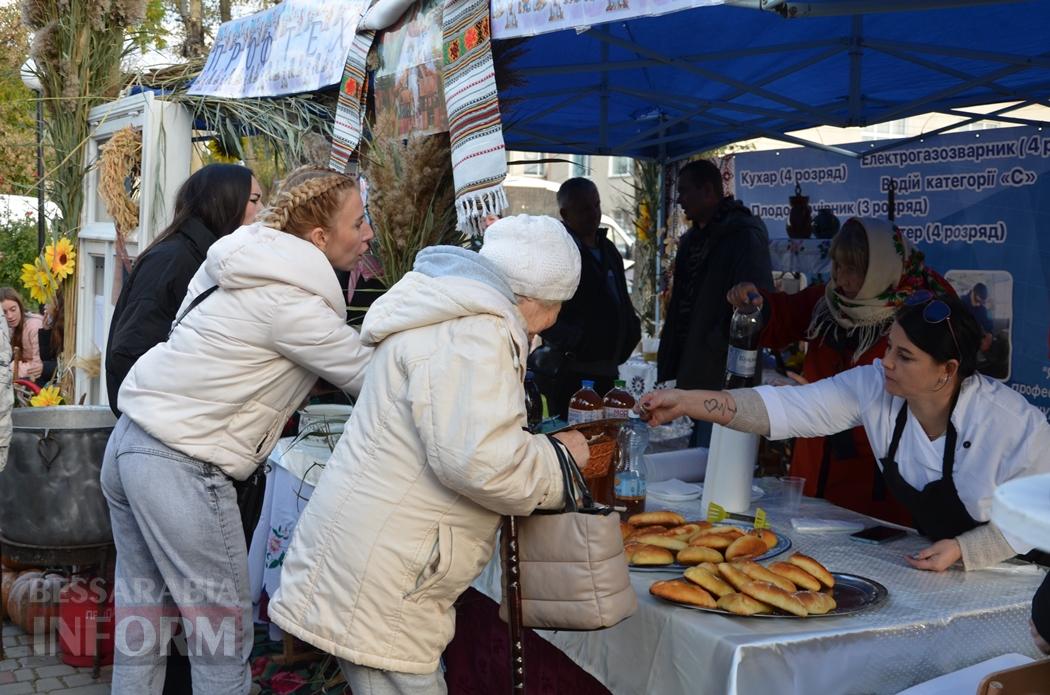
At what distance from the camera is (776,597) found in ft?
7.03

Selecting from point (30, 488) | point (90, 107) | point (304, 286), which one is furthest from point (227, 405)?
point (90, 107)

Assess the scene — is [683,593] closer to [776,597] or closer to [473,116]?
[776,597]

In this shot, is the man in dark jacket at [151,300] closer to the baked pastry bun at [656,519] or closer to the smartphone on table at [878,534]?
the baked pastry bun at [656,519]

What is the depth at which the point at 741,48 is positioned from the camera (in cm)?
514

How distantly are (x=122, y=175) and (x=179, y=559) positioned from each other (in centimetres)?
367

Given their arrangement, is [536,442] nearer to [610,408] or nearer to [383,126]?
→ [610,408]

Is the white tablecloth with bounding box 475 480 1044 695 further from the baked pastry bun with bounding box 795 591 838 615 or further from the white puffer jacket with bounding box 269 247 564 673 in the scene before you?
the white puffer jacket with bounding box 269 247 564 673

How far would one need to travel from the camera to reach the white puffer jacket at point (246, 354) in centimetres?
263

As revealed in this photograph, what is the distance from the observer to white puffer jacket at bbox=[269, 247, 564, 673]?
1.96 meters

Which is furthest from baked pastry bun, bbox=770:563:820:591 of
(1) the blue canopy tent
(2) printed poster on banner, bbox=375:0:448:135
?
(1) the blue canopy tent

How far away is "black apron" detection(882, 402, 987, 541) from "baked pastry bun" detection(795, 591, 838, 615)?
66cm

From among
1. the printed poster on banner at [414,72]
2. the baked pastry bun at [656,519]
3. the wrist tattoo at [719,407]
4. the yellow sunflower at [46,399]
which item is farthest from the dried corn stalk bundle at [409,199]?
the yellow sunflower at [46,399]

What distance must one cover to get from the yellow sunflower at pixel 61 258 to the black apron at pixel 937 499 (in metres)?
5.31

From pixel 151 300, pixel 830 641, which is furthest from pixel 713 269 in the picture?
pixel 830 641
